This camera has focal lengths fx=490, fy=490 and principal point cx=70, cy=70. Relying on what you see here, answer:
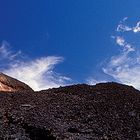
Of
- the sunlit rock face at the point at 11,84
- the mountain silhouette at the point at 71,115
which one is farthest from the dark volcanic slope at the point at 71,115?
the sunlit rock face at the point at 11,84

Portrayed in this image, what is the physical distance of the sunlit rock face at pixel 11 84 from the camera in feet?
82.7

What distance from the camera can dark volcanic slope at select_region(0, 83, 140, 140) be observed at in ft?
48.1

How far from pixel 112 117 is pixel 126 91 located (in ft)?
13.1

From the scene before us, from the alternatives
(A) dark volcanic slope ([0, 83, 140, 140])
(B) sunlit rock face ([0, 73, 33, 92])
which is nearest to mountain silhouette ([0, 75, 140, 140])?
(A) dark volcanic slope ([0, 83, 140, 140])

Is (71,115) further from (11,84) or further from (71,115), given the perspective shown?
(11,84)

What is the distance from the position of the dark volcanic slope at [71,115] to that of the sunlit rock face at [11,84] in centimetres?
542

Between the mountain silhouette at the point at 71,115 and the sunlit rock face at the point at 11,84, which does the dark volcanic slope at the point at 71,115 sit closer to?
the mountain silhouette at the point at 71,115

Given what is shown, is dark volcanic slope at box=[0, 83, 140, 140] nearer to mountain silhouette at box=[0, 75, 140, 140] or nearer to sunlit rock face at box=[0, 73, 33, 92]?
mountain silhouette at box=[0, 75, 140, 140]

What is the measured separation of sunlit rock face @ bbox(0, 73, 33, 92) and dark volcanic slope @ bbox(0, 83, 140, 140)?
542 centimetres

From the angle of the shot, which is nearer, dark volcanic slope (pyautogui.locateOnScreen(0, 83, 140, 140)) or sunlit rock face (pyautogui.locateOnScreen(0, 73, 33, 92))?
dark volcanic slope (pyautogui.locateOnScreen(0, 83, 140, 140))

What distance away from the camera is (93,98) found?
18.8m

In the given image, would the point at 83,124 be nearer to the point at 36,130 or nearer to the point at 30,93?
the point at 36,130

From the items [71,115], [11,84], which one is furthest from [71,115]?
[11,84]

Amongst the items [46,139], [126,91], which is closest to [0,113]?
[46,139]
